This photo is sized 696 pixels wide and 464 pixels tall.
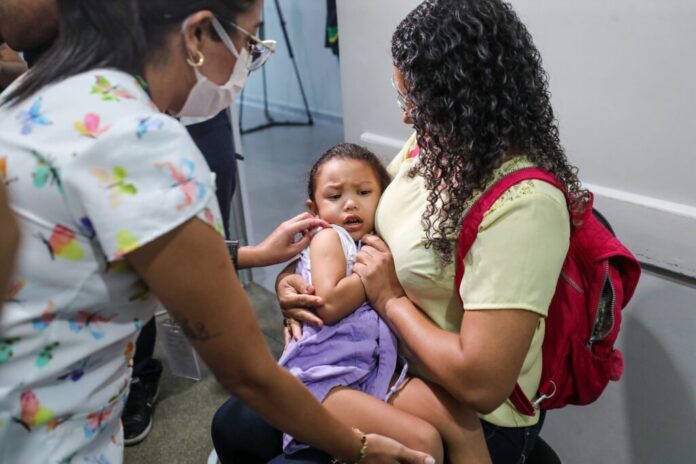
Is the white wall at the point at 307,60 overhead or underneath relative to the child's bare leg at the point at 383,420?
underneath

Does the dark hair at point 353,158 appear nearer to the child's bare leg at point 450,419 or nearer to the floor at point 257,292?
the floor at point 257,292

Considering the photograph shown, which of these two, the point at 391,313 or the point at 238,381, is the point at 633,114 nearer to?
the point at 391,313

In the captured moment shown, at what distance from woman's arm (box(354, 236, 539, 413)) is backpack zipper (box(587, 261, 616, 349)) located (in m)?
0.18

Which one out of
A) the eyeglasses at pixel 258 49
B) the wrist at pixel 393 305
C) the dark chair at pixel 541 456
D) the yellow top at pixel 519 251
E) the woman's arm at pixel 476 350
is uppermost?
the eyeglasses at pixel 258 49

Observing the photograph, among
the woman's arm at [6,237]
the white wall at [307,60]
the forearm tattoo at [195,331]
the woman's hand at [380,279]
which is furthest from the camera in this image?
the white wall at [307,60]

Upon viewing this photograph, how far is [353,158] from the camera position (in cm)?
149

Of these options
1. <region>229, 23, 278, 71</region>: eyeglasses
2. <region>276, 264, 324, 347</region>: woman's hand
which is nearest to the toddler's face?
<region>276, 264, 324, 347</region>: woman's hand

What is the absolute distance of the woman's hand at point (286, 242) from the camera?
1.39 m

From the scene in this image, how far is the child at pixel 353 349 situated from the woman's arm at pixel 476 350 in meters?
0.10

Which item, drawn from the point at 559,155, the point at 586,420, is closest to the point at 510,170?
the point at 559,155

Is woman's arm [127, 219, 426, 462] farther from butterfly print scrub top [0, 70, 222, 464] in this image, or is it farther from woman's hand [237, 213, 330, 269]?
woman's hand [237, 213, 330, 269]

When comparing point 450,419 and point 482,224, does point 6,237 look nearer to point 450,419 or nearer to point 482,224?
point 482,224

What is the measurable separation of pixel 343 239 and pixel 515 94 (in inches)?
21.2

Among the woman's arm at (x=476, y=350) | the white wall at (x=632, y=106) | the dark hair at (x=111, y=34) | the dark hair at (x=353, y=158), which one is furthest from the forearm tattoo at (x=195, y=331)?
the white wall at (x=632, y=106)
